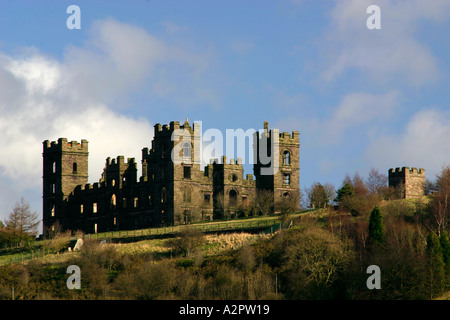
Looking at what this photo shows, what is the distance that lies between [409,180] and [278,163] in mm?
15518

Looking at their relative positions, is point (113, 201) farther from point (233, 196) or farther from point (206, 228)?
point (206, 228)

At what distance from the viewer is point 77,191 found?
11638 cm

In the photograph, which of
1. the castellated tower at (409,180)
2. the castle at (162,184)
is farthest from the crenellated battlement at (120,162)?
the castellated tower at (409,180)

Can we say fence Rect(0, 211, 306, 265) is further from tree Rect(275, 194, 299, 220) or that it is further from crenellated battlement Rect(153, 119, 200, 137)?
crenellated battlement Rect(153, 119, 200, 137)

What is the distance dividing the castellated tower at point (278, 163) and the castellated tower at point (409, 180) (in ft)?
A: 38.9

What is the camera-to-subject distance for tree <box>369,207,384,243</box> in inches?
3371

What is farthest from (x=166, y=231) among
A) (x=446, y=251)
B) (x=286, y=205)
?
(x=446, y=251)

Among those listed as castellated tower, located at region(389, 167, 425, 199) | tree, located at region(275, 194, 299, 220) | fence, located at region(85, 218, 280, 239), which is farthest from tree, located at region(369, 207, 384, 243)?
castellated tower, located at region(389, 167, 425, 199)

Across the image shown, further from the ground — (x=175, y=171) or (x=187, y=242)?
(x=175, y=171)

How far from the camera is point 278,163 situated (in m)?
114

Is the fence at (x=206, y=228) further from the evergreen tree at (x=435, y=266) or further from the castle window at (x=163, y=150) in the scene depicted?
the evergreen tree at (x=435, y=266)
